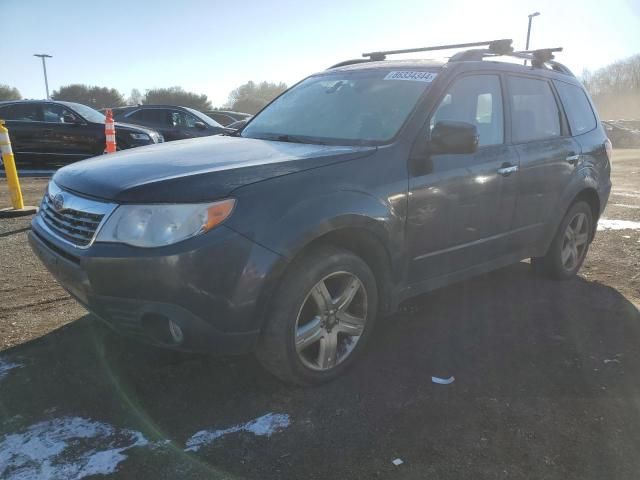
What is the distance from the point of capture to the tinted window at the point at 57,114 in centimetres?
1137

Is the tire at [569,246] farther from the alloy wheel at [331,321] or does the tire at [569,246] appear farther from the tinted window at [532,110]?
the alloy wheel at [331,321]

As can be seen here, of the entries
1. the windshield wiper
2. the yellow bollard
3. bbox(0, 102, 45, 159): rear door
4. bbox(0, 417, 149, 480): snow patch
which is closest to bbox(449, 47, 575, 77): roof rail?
the windshield wiper

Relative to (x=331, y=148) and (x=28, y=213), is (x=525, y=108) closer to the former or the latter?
(x=331, y=148)

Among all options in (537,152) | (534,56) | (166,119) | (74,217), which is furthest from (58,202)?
(166,119)

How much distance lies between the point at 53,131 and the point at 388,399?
1084 cm

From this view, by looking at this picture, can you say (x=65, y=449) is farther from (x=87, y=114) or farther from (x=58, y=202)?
(x=87, y=114)

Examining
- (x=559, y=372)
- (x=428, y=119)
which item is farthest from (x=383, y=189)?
(x=559, y=372)

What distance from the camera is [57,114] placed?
11391 millimetres

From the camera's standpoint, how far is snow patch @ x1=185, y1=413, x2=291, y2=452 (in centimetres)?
244

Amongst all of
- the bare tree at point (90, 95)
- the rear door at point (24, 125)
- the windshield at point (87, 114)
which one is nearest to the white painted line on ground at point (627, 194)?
the windshield at point (87, 114)

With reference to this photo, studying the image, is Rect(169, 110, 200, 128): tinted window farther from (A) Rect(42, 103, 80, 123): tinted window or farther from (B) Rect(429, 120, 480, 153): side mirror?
(B) Rect(429, 120, 480, 153): side mirror

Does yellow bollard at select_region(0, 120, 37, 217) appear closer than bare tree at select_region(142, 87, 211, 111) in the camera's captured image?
Yes

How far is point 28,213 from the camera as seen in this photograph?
6.90 metres

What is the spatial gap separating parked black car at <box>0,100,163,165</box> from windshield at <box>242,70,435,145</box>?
8.03 metres
